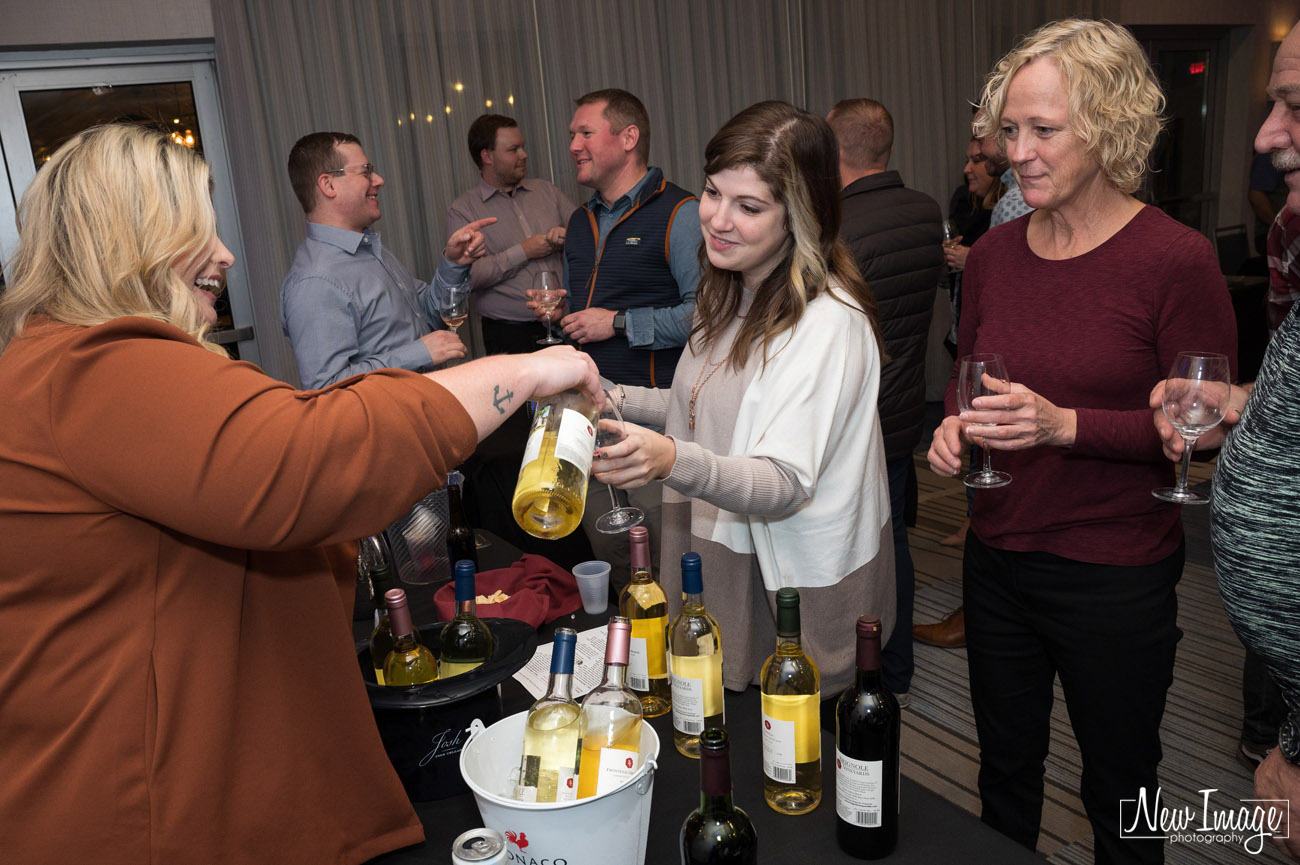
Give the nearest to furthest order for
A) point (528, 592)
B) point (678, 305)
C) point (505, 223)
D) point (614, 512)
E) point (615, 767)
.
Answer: point (615, 767) < point (614, 512) < point (528, 592) < point (678, 305) < point (505, 223)

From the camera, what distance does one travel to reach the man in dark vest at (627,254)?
314cm

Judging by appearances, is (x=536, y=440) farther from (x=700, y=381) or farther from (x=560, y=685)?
(x=700, y=381)

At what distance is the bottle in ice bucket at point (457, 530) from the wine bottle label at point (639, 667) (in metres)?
0.69

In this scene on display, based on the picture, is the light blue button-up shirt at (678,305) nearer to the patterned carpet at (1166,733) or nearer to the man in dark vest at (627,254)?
the man in dark vest at (627,254)

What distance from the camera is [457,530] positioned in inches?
77.7

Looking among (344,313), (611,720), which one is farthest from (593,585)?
(344,313)

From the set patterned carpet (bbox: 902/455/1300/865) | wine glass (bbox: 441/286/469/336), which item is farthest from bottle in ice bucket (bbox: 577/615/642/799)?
wine glass (bbox: 441/286/469/336)

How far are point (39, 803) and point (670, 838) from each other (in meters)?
0.67

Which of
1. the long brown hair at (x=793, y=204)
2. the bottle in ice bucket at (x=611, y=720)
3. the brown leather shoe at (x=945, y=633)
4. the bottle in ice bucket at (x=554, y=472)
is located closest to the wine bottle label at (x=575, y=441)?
the bottle in ice bucket at (x=554, y=472)

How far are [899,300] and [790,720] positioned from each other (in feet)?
6.89

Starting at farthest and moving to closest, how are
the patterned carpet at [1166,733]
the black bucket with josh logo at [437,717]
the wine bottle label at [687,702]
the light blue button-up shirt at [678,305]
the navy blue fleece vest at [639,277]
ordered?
the navy blue fleece vest at [639,277], the light blue button-up shirt at [678,305], the patterned carpet at [1166,733], the wine bottle label at [687,702], the black bucket with josh logo at [437,717]

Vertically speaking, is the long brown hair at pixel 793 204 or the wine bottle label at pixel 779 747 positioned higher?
the long brown hair at pixel 793 204

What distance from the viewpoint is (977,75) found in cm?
673

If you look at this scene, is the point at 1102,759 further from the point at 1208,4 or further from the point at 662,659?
the point at 1208,4
